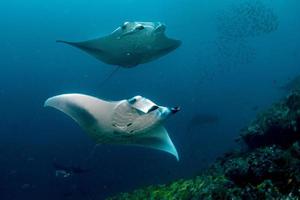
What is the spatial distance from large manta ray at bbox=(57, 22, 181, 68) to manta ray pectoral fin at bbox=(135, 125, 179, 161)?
1.89 meters

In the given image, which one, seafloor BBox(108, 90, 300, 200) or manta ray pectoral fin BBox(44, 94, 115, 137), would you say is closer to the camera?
seafloor BBox(108, 90, 300, 200)

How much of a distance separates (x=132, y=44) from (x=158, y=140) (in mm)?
2006

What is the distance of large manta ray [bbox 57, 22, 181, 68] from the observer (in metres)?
6.33

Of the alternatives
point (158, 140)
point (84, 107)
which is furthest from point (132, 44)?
point (158, 140)

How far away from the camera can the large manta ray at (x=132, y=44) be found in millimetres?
6328

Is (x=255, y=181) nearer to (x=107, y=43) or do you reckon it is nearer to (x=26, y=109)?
(x=107, y=43)

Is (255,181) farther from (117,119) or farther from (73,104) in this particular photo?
(73,104)

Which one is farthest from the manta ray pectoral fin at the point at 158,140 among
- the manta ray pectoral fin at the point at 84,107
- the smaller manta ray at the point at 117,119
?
the manta ray pectoral fin at the point at 84,107

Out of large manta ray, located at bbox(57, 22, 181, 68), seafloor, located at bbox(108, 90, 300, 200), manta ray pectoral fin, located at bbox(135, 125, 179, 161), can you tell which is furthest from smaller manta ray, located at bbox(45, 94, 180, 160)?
large manta ray, located at bbox(57, 22, 181, 68)

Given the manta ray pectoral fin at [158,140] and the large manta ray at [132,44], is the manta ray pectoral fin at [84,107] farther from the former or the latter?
the large manta ray at [132,44]

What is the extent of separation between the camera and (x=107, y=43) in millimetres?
6992

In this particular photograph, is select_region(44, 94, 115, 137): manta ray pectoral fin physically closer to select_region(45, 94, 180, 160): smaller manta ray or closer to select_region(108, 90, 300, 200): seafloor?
select_region(45, 94, 180, 160): smaller manta ray

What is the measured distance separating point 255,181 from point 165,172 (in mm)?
16710

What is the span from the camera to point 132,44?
259 inches
